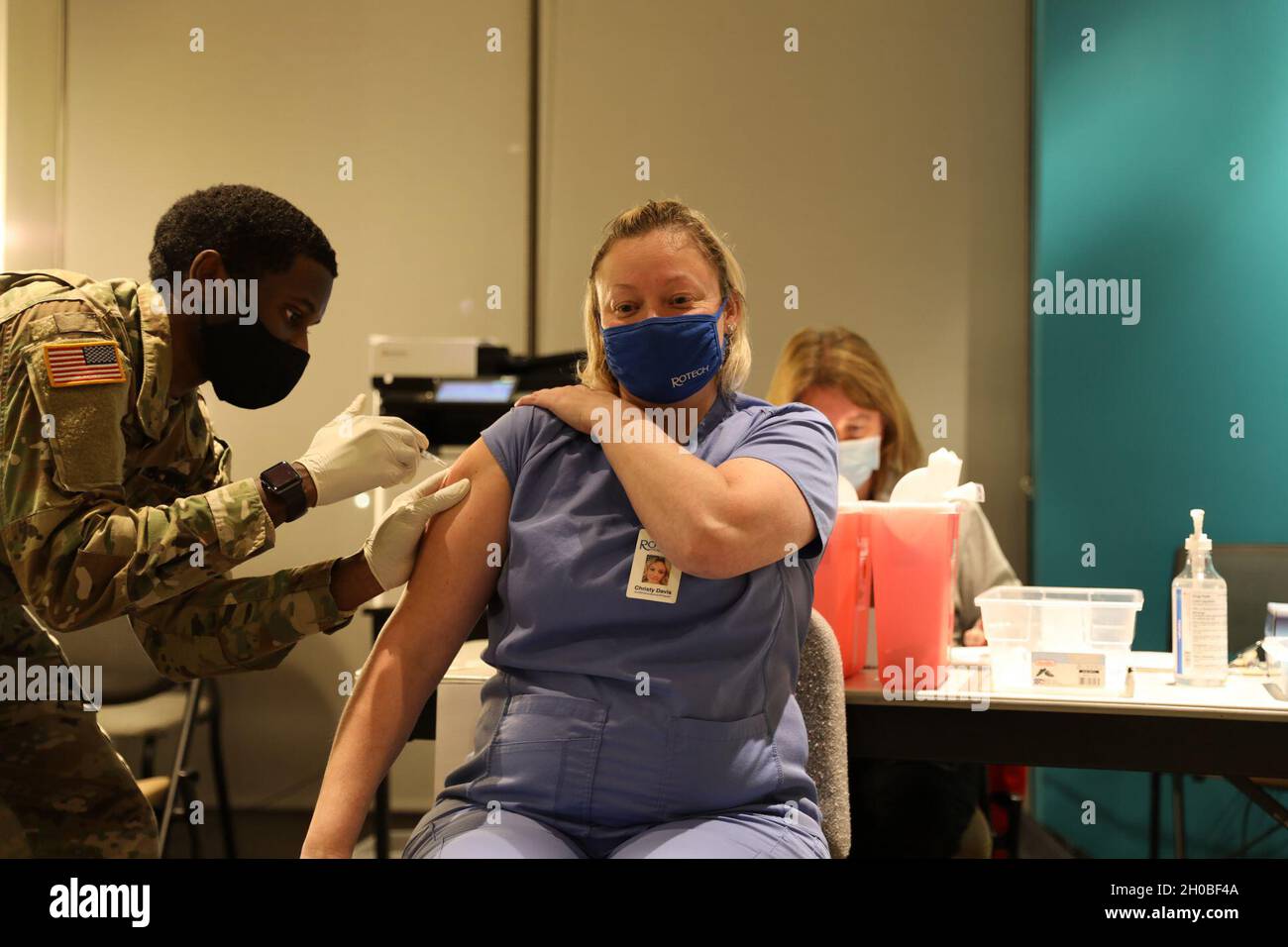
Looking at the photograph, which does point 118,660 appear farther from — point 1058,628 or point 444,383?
point 1058,628

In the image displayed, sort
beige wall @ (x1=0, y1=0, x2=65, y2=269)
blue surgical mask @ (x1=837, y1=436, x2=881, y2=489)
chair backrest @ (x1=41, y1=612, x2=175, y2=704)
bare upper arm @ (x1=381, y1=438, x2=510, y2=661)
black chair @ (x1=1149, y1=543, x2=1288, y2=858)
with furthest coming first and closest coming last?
beige wall @ (x1=0, y1=0, x2=65, y2=269), chair backrest @ (x1=41, y1=612, x2=175, y2=704), black chair @ (x1=1149, y1=543, x2=1288, y2=858), blue surgical mask @ (x1=837, y1=436, x2=881, y2=489), bare upper arm @ (x1=381, y1=438, x2=510, y2=661)

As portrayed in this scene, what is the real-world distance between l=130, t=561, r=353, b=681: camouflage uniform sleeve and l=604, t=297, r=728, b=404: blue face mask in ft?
1.85

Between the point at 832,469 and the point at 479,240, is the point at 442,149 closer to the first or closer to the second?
the point at 479,240

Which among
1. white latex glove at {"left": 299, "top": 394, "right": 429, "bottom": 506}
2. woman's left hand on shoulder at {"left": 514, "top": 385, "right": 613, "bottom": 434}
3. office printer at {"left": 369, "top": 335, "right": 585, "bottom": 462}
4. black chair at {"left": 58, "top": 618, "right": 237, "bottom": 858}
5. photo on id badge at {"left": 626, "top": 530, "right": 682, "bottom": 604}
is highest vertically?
office printer at {"left": 369, "top": 335, "right": 585, "bottom": 462}

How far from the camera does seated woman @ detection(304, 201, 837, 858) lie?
1.35 m

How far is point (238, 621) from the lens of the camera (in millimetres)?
1672

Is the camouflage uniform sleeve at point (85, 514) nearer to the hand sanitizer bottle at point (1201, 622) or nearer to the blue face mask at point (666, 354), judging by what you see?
the blue face mask at point (666, 354)

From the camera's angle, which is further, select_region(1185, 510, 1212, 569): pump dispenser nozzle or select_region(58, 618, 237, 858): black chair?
select_region(58, 618, 237, 858): black chair

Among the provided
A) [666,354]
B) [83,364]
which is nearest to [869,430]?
[666,354]

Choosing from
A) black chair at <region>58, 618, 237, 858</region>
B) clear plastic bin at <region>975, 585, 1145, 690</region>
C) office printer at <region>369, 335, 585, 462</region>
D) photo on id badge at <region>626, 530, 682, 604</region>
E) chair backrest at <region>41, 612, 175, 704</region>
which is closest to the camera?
photo on id badge at <region>626, 530, 682, 604</region>

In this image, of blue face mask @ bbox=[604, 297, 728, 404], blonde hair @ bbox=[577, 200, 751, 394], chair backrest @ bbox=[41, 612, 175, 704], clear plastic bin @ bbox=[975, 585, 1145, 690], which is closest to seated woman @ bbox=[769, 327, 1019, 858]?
clear plastic bin @ bbox=[975, 585, 1145, 690]

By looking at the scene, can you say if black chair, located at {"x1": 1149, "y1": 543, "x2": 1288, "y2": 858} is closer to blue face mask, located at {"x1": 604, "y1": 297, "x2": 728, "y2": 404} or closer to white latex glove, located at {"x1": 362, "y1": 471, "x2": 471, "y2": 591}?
blue face mask, located at {"x1": 604, "y1": 297, "x2": 728, "y2": 404}
